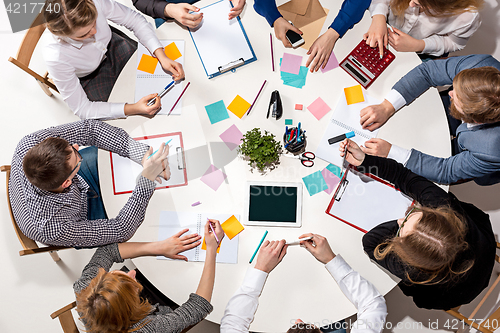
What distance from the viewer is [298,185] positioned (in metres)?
1.55

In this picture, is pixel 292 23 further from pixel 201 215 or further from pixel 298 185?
pixel 201 215

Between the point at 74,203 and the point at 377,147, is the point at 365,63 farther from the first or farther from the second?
the point at 74,203

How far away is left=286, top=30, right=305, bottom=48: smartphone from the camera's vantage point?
1.68 meters

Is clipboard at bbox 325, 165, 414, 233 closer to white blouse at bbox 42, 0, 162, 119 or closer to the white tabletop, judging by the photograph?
the white tabletop

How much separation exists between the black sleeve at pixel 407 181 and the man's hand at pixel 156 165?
3.20 feet

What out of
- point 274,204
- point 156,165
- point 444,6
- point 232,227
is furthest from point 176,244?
point 444,6

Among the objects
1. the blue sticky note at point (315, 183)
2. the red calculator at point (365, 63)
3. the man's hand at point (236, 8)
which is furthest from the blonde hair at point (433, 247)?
the man's hand at point (236, 8)

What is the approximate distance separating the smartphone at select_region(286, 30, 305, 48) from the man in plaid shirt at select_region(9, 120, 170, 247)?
87 cm

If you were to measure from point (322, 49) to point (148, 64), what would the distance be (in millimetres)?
929

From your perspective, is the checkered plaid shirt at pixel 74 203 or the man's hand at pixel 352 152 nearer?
the checkered plaid shirt at pixel 74 203

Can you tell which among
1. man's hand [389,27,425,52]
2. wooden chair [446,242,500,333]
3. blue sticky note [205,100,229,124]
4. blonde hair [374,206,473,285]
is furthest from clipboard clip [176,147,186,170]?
wooden chair [446,242,500,333]

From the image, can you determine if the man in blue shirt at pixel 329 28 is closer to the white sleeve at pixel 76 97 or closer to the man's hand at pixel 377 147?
the man's hand at pixel 377 147

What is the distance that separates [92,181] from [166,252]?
0.64 m

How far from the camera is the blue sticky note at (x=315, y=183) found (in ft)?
5.13
